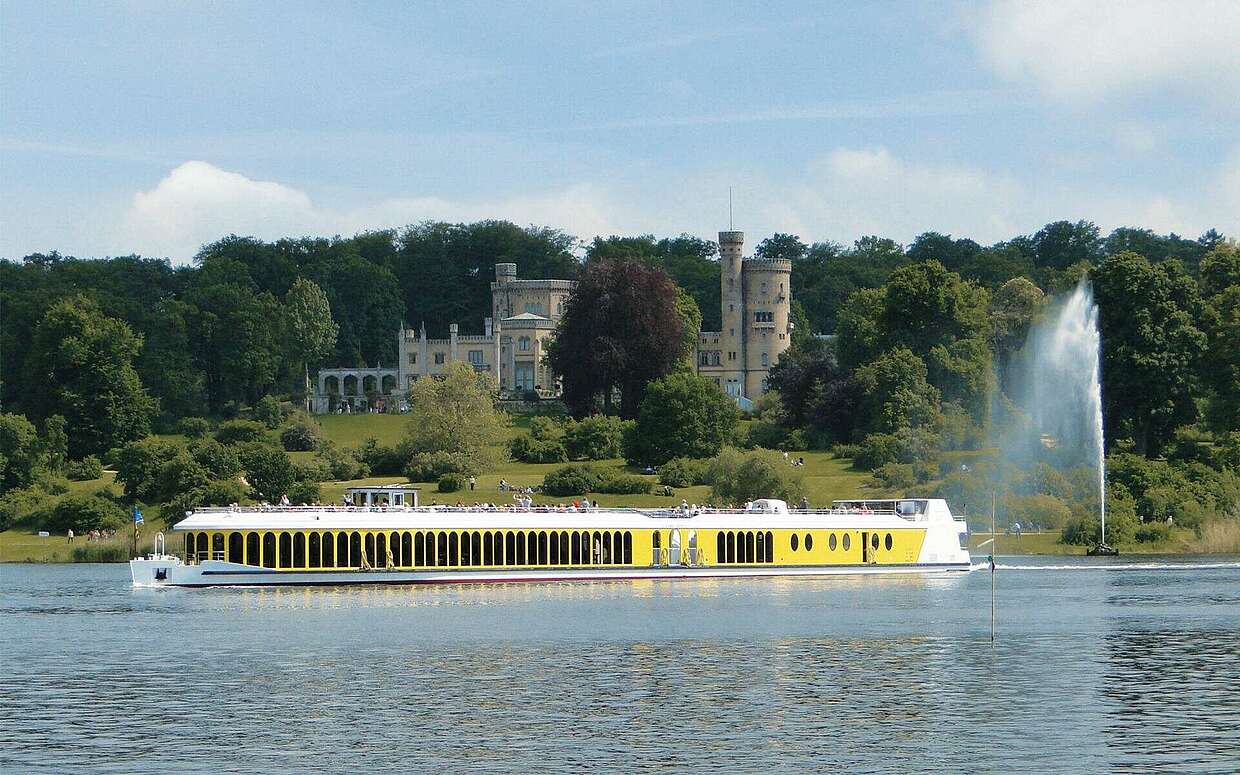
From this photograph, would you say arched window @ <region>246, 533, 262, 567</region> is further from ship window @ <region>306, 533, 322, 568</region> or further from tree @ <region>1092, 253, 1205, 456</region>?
tree @ <region>1092, 253, 1205, 456</region>

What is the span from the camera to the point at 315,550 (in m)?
85.7

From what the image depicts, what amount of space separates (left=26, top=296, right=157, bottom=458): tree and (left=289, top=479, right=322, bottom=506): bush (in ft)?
125

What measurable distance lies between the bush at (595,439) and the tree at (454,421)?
6.91 m

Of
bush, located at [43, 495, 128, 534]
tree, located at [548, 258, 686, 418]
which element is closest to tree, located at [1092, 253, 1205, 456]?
tree, located at [548, 258, 686, 418]

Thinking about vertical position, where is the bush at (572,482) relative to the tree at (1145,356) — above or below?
below

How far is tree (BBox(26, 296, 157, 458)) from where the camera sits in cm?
16688

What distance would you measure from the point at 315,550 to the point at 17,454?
6639 centimetres

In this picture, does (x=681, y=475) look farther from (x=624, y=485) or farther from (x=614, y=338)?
(x=614, y=338)

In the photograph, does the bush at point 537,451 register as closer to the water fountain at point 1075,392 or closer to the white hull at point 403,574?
the water fountain at point 1075,392

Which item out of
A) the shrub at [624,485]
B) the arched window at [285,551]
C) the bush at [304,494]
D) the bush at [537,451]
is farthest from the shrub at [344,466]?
the arched window at [285,551]

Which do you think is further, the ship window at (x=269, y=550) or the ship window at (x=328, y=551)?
the ship window at (x=328, y=551)

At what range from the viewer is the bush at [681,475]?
141000mm

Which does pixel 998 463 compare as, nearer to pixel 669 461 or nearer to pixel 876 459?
pixel 876 459

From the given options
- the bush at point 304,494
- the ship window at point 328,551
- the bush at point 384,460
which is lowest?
the ship window at point 328,551
